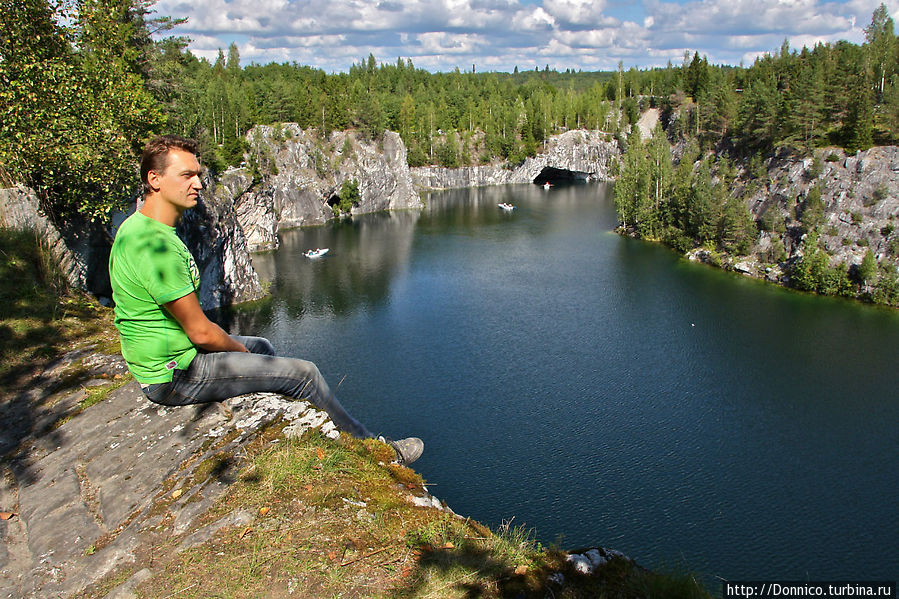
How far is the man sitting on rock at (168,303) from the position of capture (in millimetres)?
4164

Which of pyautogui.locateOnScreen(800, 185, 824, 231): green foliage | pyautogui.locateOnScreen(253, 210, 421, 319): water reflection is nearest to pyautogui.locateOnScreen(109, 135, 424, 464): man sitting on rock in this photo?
pyautogui.locateOnScreen(253, 210, 421, 319): water reflection

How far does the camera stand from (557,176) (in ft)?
372

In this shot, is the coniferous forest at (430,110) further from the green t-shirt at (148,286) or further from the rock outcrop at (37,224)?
the green t-shirt at (148,286)

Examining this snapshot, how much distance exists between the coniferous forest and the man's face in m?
8.17

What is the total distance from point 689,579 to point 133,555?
3.79 meters

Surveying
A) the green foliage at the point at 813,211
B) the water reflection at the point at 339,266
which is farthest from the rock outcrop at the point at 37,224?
the green foliage at the point at 813,211

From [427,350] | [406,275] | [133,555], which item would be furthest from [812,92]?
[133,555]

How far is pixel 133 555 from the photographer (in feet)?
12.6

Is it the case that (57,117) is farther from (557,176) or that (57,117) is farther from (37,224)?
(557,176)

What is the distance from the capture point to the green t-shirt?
4133 mm

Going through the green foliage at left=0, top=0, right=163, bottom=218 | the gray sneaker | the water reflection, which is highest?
the green foliage at left=0, top=0, right=163, bottom=218

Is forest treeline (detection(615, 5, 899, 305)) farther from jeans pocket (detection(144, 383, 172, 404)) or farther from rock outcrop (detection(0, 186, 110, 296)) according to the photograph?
jeans pocket (detection(144, 383, 172, 404))

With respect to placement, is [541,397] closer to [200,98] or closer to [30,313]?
[30,313]

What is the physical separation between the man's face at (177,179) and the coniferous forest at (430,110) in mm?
8170
